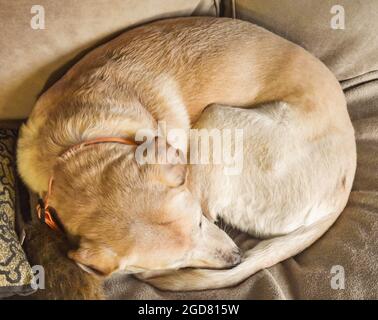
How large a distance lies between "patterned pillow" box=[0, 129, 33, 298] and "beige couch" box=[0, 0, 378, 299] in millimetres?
295

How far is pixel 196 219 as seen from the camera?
1.49 m

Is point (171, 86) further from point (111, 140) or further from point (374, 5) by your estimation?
point (374, 5)

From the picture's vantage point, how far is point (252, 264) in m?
1.61

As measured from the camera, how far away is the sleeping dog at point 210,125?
148 cm

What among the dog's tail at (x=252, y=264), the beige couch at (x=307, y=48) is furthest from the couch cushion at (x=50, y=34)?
the dog's tail at (x=252, y=264)

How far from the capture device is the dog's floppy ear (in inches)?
53.1

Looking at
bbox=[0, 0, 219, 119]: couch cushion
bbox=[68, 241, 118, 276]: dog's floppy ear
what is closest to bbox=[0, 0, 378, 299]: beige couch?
bbox=[0, 0, 219, 119]: couch cushion

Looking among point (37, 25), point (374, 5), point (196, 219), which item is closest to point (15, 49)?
point (37, 25)

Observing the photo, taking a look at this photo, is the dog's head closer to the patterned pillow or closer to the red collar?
the red collar
